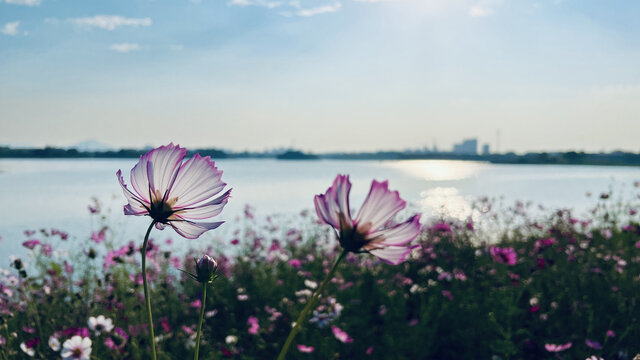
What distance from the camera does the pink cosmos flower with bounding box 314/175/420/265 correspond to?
0.47 metres

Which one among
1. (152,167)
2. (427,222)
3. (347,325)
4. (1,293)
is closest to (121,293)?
(1,293)

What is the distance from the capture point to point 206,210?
52 cm

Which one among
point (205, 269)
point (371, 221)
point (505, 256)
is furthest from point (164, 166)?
point (505, 256)

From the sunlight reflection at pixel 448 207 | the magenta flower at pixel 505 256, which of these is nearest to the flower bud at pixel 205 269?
the magenta flower at pixel 505 256

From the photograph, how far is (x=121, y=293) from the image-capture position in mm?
2477

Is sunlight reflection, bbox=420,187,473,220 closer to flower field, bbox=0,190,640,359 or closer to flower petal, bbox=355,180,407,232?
flower field, bbox=0,190,640,359

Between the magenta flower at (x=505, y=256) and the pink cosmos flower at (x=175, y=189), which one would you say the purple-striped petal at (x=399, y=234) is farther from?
the magenta flower at (x=505, y=256)

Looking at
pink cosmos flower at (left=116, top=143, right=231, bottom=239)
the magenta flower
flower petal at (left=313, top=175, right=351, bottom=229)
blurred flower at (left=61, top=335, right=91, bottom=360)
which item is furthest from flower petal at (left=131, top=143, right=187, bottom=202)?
the magenta flower

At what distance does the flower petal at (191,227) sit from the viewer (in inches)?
19.5

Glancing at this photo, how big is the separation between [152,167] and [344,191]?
23 cm

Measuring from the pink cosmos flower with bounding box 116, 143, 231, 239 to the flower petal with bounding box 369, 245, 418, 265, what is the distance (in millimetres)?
182

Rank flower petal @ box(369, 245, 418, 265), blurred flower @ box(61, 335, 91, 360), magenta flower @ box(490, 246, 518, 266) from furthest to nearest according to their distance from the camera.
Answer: magenta flower @ box(490, 246, 518, 266)
blurred flower @ box(61, 335, 91, 360)
flower petal @ box(369, 245, 418, 265)

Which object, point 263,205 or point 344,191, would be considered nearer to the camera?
point 344,191

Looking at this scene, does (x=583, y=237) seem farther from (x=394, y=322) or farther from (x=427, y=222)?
(x=394, y=322)
